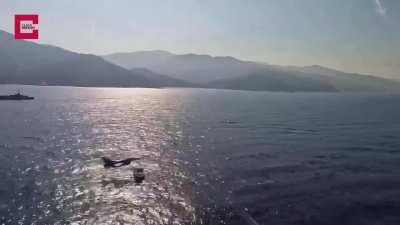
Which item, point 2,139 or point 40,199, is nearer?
point 40,199

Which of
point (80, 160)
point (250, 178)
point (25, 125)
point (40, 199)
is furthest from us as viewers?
point (25, 125)

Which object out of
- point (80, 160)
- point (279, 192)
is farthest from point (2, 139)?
point (279, 192)

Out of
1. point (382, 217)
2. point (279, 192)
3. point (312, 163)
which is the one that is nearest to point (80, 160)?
point (279, 192)

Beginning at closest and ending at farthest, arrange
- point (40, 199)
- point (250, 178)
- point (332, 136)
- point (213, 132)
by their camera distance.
Result: point (40, 199), point (250, 178), point (332, 136), point (213, 132)

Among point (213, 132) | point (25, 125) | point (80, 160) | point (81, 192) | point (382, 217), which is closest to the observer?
point (382, 217)

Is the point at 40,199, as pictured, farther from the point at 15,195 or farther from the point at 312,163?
the point at 312,163

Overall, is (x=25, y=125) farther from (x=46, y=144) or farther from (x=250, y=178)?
(x=250, y=178)

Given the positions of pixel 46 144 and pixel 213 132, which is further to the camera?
pixel 213 132

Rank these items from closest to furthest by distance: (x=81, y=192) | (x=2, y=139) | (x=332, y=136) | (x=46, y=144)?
(x=81, y=192) < (x=46, y=144) < (x=2, y=139) < (x=332, y=136)
